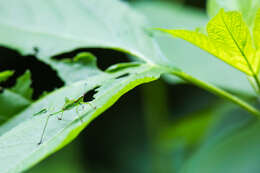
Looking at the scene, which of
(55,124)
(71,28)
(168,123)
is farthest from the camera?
(168,123)

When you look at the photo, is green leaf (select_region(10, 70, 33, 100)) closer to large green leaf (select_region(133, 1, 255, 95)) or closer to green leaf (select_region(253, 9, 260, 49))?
green leaf (select_region(253, 9, 260, 49))

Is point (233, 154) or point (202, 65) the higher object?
point (202, 65)

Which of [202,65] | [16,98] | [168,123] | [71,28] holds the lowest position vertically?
[168,123]

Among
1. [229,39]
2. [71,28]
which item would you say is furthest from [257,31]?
[71,28]

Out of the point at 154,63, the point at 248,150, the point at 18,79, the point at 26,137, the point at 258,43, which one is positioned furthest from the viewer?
the point at 248,150

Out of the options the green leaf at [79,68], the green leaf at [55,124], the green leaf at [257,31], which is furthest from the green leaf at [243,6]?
the green leaf at [79,68]

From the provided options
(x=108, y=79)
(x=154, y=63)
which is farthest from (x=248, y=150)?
(x=108, y=79)

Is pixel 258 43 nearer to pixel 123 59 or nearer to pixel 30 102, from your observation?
pixel 30 102

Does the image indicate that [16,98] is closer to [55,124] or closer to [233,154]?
[55,124]
